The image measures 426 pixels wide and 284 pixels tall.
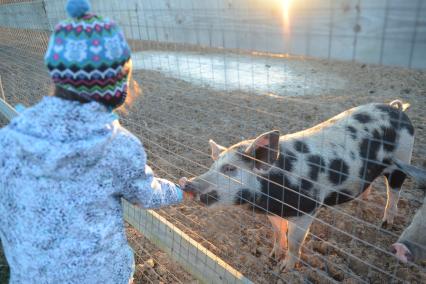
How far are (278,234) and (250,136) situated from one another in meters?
1.99

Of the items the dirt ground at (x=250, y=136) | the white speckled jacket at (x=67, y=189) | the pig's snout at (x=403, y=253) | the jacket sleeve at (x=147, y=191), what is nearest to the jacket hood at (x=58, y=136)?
the white speckled jacket at (x=67, y=189)

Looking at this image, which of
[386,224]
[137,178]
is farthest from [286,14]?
[386,224]

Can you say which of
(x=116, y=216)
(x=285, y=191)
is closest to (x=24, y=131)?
(x=116, y=216)

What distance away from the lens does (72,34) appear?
132 cm

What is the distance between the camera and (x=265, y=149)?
2.57 meters

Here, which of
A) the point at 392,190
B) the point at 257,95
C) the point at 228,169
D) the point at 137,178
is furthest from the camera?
the point at 257,95

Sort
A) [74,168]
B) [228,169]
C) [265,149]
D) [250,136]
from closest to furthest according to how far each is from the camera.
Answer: [74,168] → [265,149] → [228,169] → [250,136]

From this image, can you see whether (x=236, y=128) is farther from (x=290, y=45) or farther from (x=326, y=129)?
(x=290, y=45)

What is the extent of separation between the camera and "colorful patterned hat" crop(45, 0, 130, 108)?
4.31 feet

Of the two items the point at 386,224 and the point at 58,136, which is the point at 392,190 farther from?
the point at 58,136

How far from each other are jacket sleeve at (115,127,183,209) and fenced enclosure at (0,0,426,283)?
2.22 feet

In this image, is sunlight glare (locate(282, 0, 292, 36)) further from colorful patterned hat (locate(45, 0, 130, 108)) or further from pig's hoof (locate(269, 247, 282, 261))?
pig's hoof (locate(269, 247, 282, 261))

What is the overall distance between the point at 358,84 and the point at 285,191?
4.70 m

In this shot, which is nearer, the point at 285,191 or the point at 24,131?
the point at 24,131
